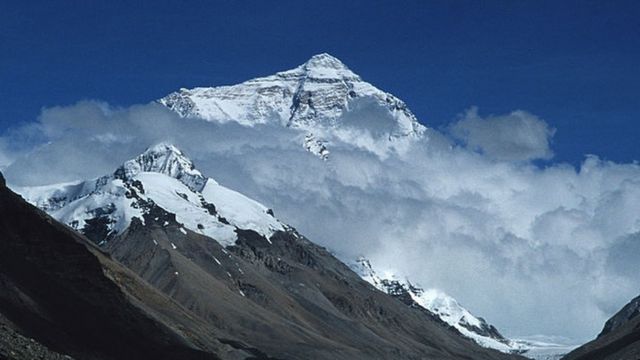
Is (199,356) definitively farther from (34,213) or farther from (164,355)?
(34,213)

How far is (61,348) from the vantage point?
143 m

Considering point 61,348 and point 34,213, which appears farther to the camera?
point 34,213

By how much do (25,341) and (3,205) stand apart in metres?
64.5

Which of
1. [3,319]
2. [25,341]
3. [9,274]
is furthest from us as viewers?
[9,274]

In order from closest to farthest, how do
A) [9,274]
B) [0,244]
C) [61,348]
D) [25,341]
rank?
[25,341] → [61,348] → [9,274] → [0,244]

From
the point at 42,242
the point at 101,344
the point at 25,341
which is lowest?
the point at 25,341

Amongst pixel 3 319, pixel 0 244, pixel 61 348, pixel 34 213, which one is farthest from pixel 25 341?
pixel 34 213

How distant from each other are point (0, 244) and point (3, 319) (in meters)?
35.5

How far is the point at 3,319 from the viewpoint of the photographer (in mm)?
132375

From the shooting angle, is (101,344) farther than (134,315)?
No

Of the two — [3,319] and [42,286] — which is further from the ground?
[42,286]

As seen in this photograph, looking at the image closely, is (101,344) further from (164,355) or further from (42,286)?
(164,355)

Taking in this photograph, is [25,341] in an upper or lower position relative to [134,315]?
lower

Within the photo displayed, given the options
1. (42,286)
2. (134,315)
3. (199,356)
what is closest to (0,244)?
(42,286)
